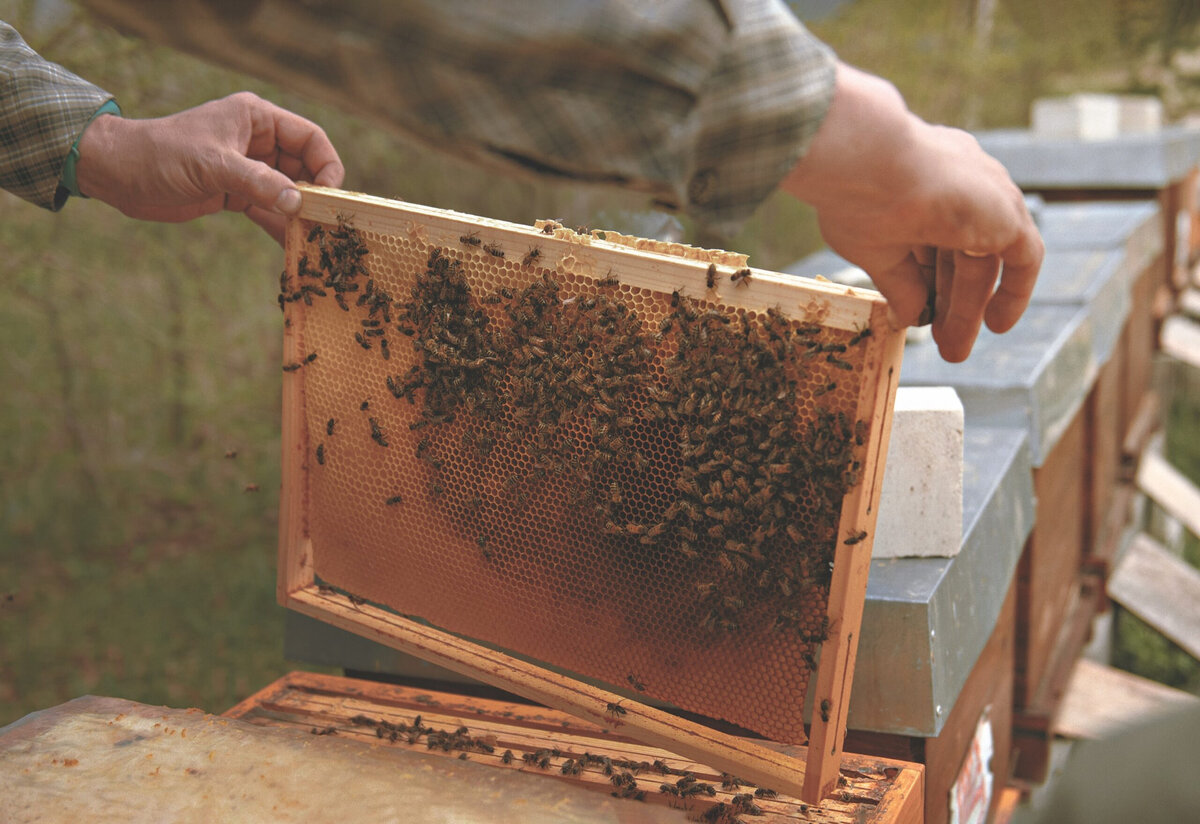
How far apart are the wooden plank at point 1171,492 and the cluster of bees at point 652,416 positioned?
6169 millimetres

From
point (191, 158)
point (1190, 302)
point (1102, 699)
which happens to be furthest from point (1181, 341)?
A: point (191, 158)

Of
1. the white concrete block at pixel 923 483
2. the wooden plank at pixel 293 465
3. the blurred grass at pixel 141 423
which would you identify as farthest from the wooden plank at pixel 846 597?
the blurred grass at pixel 141 423

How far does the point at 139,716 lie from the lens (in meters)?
1.95

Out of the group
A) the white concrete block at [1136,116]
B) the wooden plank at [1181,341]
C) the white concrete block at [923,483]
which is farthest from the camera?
the white concrete block at [1136,116]

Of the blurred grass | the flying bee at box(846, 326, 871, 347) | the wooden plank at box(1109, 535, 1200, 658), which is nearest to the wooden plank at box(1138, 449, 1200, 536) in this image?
the wooden plank at box(1109, 535, 1200, 658)

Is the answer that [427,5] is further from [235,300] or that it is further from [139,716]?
[235,300]

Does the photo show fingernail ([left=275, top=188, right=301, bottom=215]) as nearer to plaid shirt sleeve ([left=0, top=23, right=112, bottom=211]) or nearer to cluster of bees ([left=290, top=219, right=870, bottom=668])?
cluster of bees ([left=290, top=219, right=870, bottom=668])

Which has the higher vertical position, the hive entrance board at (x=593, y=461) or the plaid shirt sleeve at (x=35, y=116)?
the plaid shirt sleeve at (x=35, y=116)

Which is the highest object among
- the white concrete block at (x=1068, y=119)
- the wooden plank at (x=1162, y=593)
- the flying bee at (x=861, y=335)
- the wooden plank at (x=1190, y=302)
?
the white concrete block at (x=1068, y=119)

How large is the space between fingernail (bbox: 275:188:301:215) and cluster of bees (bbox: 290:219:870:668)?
11 centimetres

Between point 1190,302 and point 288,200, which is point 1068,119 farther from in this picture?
point 288,200

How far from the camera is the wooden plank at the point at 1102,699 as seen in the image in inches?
164

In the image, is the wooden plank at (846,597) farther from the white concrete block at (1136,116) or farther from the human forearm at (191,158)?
the white concrete block at (1136,116)

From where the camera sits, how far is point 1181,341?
8578 millimetres
